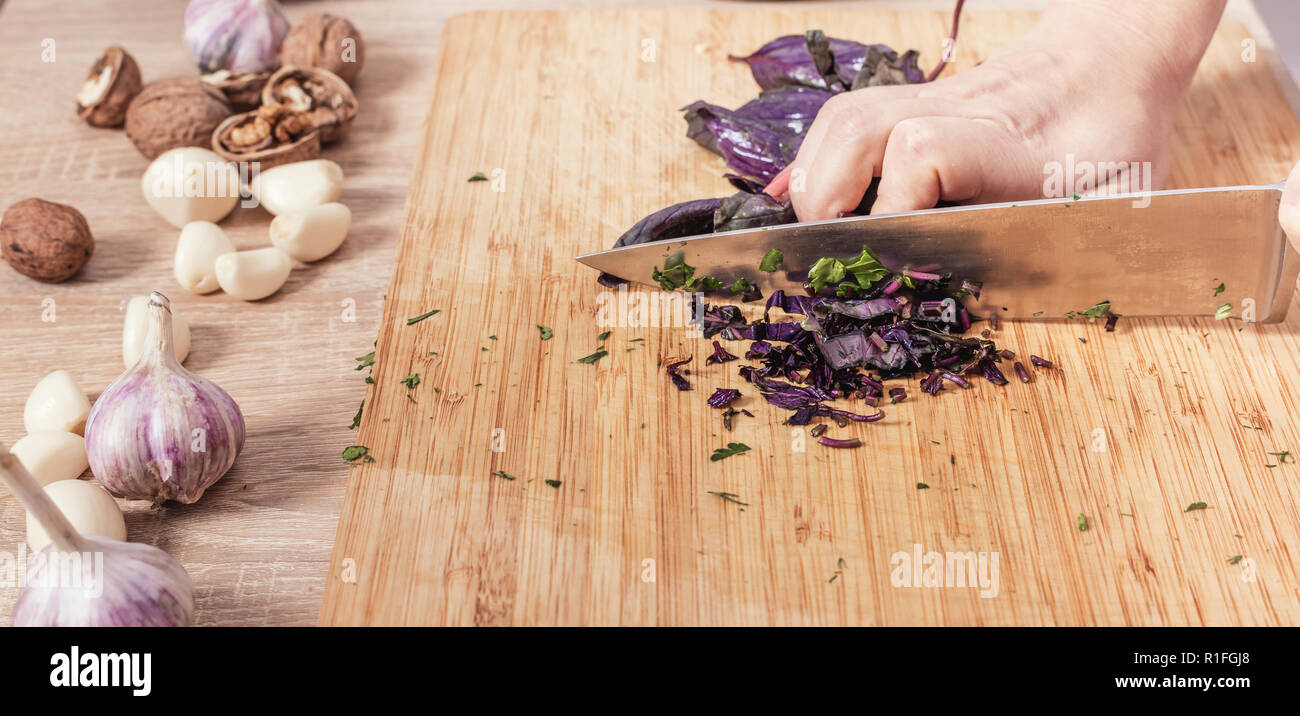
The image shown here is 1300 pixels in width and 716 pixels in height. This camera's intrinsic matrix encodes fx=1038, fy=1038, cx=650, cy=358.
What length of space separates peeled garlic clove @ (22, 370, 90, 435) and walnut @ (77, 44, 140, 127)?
1.03m

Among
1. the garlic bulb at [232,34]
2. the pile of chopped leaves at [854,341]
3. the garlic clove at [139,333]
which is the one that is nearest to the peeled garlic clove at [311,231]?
the garlic clove at [139,333]

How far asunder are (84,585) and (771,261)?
1.25 metres

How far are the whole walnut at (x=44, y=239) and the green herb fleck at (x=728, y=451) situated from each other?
144cm

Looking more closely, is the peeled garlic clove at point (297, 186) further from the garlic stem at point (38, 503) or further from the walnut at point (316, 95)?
the garlic stem at point (38, 503)

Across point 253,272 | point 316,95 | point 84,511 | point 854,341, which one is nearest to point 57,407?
point 84,511

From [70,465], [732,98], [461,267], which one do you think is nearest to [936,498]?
[461,267]

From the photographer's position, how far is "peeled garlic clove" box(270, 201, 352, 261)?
2203 mm

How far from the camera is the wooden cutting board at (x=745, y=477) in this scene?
1.58 meters

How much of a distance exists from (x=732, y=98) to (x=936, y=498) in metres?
1.31

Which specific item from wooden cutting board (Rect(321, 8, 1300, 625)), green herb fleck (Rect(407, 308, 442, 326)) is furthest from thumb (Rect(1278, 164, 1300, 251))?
green herb fleck (Rect(407, 308, 442, 326))

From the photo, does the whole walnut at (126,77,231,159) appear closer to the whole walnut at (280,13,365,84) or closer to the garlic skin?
the whole walnut at (280,13,365,84)

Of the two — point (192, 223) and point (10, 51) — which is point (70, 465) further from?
point (10, 51)

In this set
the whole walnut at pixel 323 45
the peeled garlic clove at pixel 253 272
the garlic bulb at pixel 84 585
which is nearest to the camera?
the garlic bulb at pixel 84 585

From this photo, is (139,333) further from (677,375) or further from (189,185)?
(677,375)
